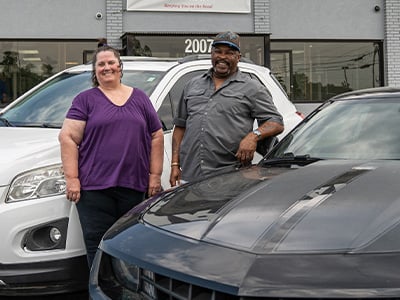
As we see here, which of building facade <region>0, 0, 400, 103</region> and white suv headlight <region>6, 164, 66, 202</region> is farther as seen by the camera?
building facade <region>0, 0, 400, 103</region>

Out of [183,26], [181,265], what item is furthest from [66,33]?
[181,265]

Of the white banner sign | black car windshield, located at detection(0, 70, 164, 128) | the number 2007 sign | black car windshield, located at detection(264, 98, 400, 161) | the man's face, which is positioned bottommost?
black car windshield, located at detection(264, 98, 400, 161)

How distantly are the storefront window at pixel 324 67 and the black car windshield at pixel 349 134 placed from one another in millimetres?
10251

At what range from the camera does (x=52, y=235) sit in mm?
3498

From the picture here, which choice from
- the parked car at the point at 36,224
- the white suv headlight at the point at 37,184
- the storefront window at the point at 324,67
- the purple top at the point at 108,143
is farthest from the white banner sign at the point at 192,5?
the white suv headlight at the point at 37,184

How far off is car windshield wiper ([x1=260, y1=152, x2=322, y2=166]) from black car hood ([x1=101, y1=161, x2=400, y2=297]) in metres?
0.36

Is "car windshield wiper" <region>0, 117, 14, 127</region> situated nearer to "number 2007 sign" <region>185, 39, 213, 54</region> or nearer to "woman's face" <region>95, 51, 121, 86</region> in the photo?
"woman's face" <region>95, 51, 121, 86</region>

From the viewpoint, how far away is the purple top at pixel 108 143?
3457 millimetres

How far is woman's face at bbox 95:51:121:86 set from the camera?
3.61 meters

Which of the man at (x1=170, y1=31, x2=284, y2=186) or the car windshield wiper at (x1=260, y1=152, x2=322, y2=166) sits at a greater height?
the man at (x1=170, y1=31, x2=284, y2=186)

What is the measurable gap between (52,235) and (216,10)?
34.0ft

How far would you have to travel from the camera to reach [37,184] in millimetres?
3457

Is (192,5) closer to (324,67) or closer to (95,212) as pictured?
(324,67)

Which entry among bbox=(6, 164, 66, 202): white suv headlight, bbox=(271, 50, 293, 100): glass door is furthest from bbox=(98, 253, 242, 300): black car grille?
bbox=(271, 50, 293, 100): glass door
